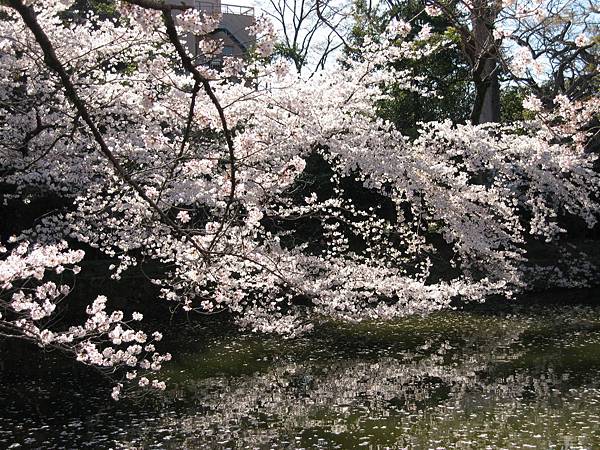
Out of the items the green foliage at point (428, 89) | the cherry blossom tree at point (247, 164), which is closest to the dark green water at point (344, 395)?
the cherry blossom tree at point (247, 164)

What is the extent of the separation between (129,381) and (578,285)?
994cm

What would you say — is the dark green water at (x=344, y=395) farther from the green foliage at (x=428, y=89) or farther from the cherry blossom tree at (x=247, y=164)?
the green foliage at (x=428, y=89)

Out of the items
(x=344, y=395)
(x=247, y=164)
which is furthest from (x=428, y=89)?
(x=344, y=395)

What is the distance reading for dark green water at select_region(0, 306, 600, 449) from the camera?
214 inches

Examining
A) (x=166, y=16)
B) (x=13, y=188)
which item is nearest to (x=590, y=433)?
(x=166, y=16)

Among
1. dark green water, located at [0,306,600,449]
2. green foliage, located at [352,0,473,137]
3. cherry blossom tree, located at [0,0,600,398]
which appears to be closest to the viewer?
dark green water, located at [0,306,600,449]

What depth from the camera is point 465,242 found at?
31.8 ft

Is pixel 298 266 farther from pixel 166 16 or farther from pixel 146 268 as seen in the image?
pixel 166 16

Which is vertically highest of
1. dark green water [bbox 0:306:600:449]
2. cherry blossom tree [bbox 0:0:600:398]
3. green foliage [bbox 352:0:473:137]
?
green foliage [bbox 352:0:473:137]

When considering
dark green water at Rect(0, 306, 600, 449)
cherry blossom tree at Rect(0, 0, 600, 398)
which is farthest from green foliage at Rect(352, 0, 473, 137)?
dark green water at Rect(0, 306, 600, 449)

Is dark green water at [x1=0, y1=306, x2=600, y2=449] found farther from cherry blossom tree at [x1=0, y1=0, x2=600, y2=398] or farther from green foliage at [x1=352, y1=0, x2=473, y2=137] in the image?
green foliage at [x1=352, y1=0, x2=473, y2=137]

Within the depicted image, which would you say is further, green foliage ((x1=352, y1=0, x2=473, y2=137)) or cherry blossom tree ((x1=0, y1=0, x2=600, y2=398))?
green foliage ((x1=352, y1=0, x2=473, y2=137))

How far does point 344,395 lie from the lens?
663 centimetres

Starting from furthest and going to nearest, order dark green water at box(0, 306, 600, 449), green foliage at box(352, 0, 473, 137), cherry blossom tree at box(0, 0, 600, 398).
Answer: green foliage at box(352, 0, 473, 137)
cherry blossom tree at box(0, 0, 600, 398)
dark green water at box(0, 306, 600, 449)
